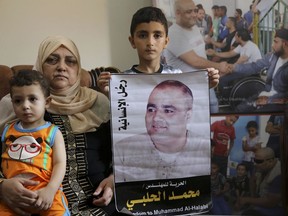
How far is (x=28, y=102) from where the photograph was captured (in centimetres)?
114

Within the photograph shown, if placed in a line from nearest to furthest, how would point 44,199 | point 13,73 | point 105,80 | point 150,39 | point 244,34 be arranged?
point 44,199
point 105,80
point 150,39
point 13,73
point 244,34

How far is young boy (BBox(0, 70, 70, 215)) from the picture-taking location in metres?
1.11

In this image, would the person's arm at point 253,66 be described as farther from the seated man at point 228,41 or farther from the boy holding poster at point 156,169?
the boy holding poster at point 156,169

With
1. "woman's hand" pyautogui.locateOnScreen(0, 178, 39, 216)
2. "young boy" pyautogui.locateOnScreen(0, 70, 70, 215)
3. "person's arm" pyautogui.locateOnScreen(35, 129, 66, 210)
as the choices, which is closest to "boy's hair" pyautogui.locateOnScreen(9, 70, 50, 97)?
"young boy" pyautogui.locateOnScreen(0, 70, 70, 215)

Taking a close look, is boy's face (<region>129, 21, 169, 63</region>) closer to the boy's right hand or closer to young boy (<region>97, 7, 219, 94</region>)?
young boy (<region>97, 7, 219, 94</region>)

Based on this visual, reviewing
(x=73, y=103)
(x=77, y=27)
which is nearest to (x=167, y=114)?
(x=73, y=103)

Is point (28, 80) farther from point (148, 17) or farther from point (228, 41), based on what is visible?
point (228, 41)

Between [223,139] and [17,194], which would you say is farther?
[223,139]

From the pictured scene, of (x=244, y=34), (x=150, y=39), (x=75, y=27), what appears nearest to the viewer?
(x=150, y=39)

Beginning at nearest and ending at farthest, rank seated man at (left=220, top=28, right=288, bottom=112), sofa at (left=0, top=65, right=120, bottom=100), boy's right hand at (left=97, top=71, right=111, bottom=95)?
boy's right hand at (left=97, top=71, right=111, bottom=95) → sofa at (left=0, top=65, right=120, bottom=100) → seated man at (left=220, top=28, right=288, bottom=112)

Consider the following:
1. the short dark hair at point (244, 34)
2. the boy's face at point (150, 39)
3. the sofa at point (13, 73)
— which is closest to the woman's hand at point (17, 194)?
the sofa at point (13, 73)

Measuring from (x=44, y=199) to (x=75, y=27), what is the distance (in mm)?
1163

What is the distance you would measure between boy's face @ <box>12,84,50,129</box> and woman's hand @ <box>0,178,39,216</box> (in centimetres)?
21

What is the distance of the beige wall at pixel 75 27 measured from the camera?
1.87 metres
